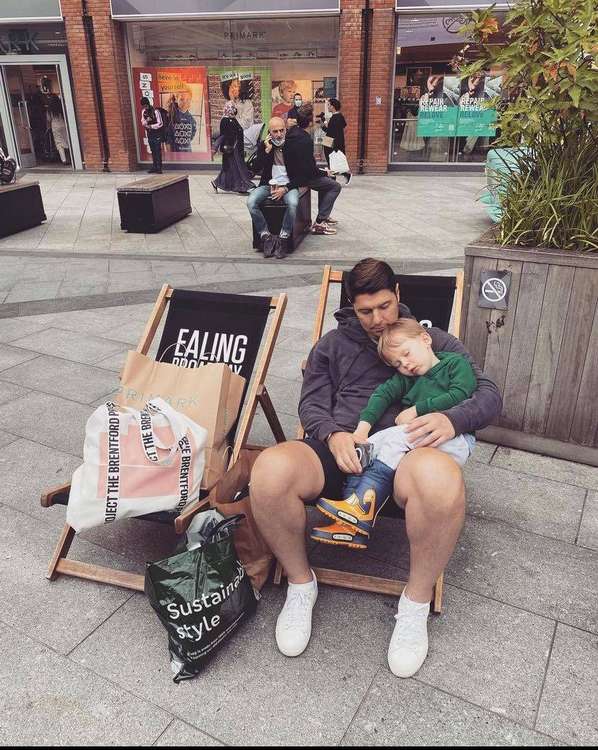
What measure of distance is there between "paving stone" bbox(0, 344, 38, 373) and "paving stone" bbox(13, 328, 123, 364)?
0.07 meters

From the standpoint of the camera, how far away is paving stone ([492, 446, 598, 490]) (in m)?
3.27

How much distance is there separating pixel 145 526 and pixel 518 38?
3.08 meters

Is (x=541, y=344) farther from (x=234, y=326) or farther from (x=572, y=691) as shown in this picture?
(x=572, y=691)

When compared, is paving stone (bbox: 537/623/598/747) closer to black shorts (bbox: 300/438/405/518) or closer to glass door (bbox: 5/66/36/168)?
black shorts (bbox: 300/438/405/518)

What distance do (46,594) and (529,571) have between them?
202 centimetres

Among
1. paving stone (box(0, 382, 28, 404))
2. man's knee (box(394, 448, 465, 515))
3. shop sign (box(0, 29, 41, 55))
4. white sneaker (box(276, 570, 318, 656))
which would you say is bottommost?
paving stone (box(0, 382, 28, 404))

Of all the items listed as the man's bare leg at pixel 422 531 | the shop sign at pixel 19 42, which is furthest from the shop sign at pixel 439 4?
the man's bare leg at pixel 422 531

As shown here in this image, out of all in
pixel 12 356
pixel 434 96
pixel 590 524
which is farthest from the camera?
pixel 434 96

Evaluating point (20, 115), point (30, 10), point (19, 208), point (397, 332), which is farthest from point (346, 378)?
point (20, 115)

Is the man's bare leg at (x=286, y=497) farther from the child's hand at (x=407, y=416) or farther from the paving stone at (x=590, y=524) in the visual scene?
the paving stone at (x=590, y=524)

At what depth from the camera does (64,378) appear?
4578 millimetres

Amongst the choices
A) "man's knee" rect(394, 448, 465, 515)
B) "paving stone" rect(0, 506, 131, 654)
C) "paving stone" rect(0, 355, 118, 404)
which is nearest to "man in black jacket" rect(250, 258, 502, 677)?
"man's knee" rect(394, 448, 465, 515)

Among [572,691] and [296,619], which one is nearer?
[572,691]

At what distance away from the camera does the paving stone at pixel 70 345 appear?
5.01 meters
